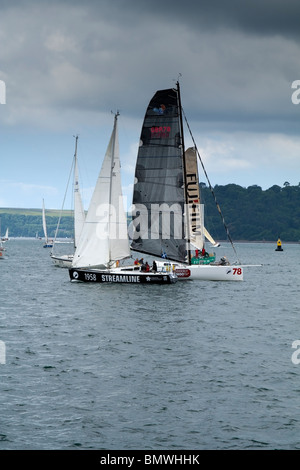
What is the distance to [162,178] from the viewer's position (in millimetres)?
58469

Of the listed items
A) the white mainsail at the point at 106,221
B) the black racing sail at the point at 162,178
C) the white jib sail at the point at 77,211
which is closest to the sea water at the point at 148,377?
the white mainsail at the point at 106,221

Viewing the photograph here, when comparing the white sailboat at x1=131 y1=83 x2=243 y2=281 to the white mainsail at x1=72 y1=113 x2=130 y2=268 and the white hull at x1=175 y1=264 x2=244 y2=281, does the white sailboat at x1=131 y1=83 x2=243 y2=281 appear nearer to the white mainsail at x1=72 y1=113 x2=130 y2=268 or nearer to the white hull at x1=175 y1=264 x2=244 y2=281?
the white hull at x1=175 y1=264 x2=244 y2=281

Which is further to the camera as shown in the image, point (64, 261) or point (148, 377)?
point (64, 261)

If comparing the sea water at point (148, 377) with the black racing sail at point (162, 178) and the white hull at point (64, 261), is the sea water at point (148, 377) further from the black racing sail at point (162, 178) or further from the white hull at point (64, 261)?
the white hull at point (64, 261)

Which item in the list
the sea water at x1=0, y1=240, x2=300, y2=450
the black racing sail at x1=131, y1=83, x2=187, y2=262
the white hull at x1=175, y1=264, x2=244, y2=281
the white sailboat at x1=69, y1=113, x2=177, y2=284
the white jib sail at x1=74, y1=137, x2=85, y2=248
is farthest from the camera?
the white jib sail at x1=74, y1=137, x2=85, y2=248

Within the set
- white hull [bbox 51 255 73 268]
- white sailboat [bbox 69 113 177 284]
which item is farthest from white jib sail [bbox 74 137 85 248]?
white sailboat [bbox 69 113 177 284]

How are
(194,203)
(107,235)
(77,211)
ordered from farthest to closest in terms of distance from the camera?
(77,211) < (194,203) < (107,235)

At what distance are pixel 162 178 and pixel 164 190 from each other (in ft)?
3.47

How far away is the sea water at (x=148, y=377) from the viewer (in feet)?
58.9

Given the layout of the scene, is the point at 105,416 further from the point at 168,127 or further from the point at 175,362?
the point at 168,127

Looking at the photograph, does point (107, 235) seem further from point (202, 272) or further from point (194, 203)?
point (194, 203)

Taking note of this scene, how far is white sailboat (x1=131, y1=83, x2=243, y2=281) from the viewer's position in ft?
191

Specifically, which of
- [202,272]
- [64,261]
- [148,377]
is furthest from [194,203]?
[148,377]

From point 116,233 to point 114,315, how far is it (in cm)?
1687
